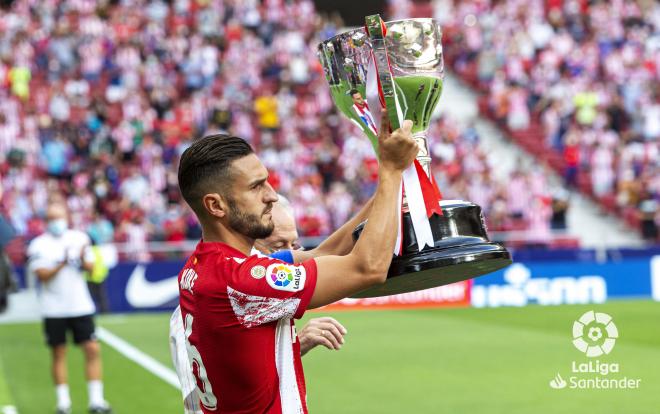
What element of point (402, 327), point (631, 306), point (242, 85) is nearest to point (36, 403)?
point (402, 327)

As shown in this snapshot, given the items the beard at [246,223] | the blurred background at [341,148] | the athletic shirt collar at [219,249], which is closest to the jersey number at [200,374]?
the athletic shirt collar at [219,249]

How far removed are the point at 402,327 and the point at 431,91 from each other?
12822 mm

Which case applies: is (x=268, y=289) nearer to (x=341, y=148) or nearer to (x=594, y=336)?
(x=594, y=336)

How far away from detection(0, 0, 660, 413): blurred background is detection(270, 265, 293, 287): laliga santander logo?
905 centimetres

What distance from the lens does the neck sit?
326 cm

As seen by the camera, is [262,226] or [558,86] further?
[558,86]

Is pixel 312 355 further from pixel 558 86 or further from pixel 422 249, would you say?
pixel 558 86

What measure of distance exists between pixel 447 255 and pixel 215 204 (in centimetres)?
72

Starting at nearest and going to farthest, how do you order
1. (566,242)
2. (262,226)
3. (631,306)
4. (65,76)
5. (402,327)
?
(262,226), (402,327), (631,306), (566,242), (65,76)

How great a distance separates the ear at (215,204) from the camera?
3172 mm

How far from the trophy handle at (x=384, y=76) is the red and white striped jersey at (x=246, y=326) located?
51 cm

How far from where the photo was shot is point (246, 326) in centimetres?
315

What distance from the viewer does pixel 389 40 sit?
127 inches

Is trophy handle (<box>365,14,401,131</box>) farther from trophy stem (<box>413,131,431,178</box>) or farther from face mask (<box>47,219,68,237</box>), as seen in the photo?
face mask (<box>47,219,68,237</box>)
